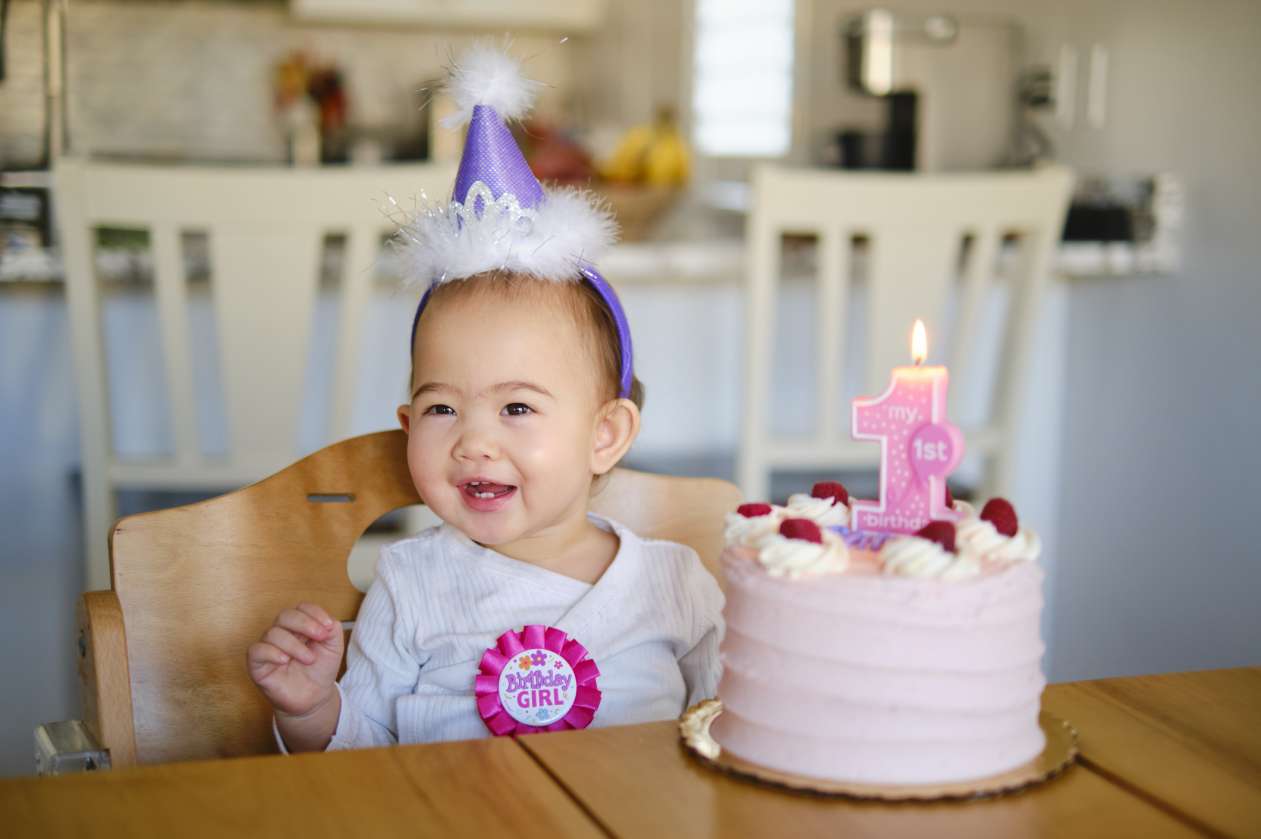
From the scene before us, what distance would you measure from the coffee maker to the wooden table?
200cm

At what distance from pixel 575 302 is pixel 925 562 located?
1.51 ft

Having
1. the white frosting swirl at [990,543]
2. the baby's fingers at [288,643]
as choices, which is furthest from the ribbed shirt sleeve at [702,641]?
the white frosting swirl at [990,543]

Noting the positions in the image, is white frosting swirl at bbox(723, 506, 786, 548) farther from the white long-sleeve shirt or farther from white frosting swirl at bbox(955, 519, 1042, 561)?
the white long-sleeve shirt

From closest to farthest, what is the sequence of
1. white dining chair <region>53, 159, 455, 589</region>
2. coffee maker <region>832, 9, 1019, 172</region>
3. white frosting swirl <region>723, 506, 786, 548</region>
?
1. white frosting swirl <region>723, 506, 786, 548</region>
2. white dining chair <region>53, 159, 455, 589</region>
3. coffee maker <region>832, 9, 1019, 172</region>

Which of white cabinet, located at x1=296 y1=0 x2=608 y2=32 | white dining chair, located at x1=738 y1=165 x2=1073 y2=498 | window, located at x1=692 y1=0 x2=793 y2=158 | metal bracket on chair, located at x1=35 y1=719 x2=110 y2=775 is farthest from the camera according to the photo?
white cabinet, located at x1=296 y1=0 x2=608 y2=32

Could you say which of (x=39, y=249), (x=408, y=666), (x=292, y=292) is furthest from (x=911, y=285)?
(x=39, y=249)

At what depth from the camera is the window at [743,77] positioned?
3.65 m

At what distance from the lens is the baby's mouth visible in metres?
1.02

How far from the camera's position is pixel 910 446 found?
731 mm

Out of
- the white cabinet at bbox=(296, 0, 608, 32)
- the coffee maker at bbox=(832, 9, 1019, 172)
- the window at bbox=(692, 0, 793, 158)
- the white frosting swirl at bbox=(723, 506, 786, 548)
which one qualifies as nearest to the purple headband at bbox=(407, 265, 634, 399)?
the white frosting swirl at bbox=(723, 506, 786, 548)

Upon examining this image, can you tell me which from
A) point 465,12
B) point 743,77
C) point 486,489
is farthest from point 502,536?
point 465,12

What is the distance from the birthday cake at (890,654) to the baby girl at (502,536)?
31cm

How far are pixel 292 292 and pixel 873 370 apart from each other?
0.80 m

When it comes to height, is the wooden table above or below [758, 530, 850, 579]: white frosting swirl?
below
